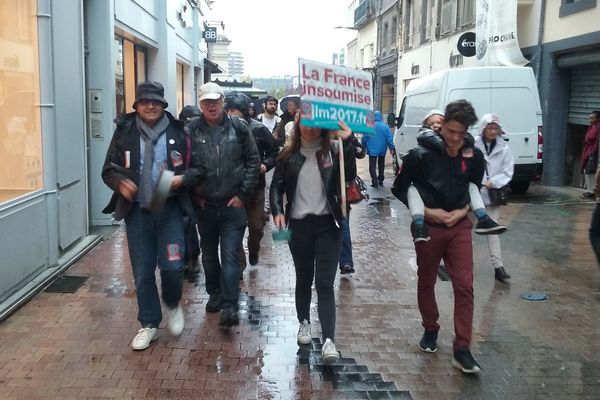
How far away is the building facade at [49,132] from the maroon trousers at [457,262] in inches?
133

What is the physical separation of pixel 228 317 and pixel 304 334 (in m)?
0.67

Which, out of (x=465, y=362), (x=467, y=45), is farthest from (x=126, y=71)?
(x=467, y=45)

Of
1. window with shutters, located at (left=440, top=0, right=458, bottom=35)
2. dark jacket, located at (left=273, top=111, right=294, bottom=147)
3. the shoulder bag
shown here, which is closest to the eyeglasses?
the shoulder bag

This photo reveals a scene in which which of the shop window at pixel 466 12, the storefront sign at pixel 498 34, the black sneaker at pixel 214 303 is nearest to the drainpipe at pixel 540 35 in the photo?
the storefront sign at pixel 498 34

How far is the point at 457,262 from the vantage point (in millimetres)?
4414

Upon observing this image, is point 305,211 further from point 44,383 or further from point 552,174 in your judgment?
point 552,174

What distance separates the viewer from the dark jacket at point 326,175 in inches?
168

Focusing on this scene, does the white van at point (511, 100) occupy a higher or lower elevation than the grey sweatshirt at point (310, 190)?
higher

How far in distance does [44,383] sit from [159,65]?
10131mm

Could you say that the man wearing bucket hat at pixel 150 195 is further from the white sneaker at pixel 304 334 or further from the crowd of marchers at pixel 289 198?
the white sneaker at pixel 304 334

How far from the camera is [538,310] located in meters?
5.71

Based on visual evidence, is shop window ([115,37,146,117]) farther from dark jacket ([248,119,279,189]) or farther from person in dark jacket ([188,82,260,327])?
person in dark jacket ([188,82,260,327])

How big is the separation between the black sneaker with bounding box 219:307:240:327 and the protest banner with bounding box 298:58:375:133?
1725 millimetres

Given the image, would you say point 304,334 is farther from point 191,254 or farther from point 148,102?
point 191,254
